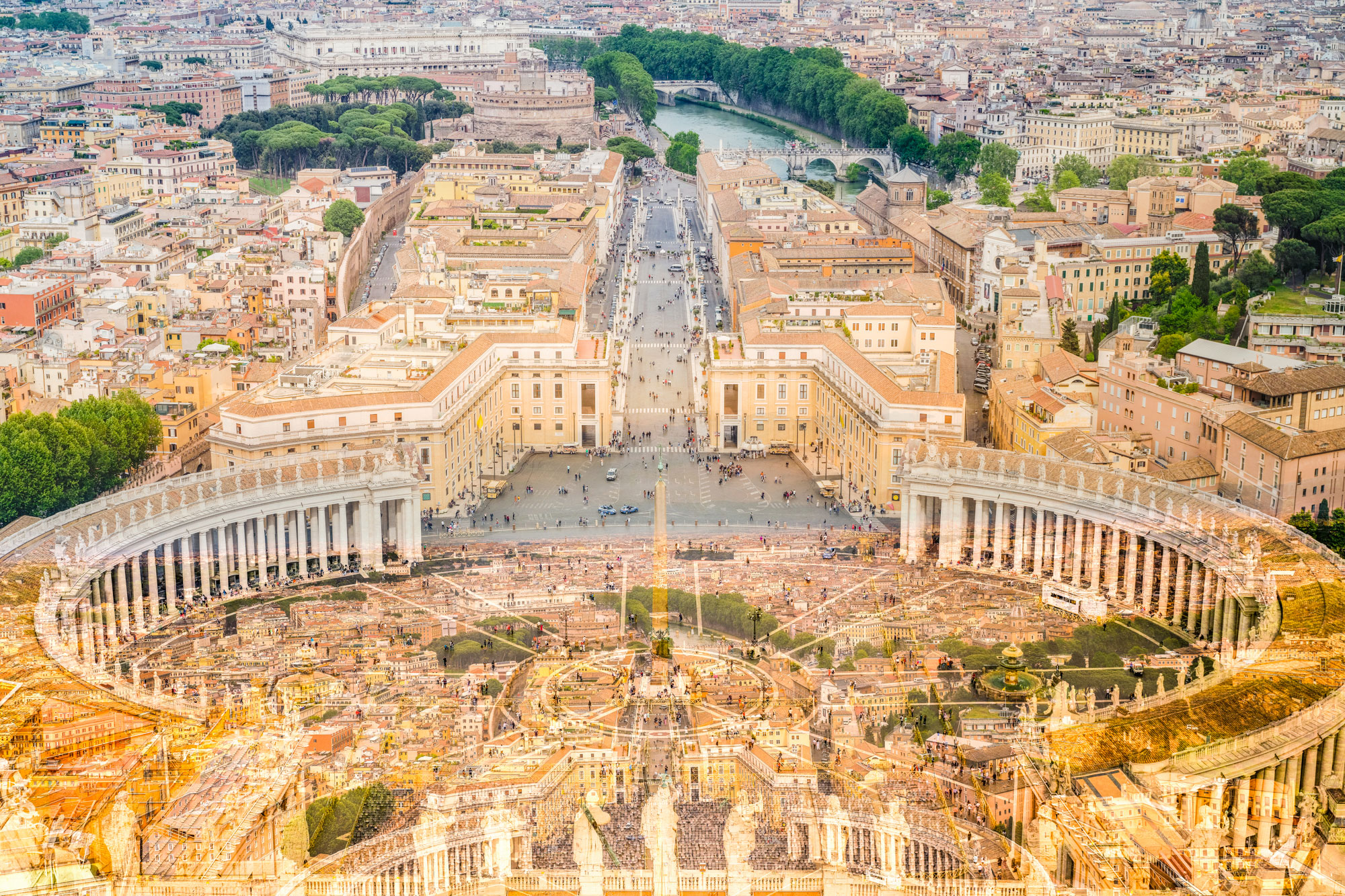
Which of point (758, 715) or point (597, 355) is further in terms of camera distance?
point (597, 355)

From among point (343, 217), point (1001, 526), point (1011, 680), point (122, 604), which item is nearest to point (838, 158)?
point (343, 217)

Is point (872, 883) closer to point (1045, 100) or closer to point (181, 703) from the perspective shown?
point (181, 703)

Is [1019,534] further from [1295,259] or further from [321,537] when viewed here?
[1295,259]

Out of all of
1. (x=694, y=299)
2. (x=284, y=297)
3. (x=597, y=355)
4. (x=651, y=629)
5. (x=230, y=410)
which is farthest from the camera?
(x=694, y=299)

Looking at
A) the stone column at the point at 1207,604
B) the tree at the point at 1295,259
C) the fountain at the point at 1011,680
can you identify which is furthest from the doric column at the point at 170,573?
the tree at the point at 1295,259

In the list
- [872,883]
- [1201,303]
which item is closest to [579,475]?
[1201,303]

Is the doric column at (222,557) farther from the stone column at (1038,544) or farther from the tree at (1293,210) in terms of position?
the tree at (1293,210)
